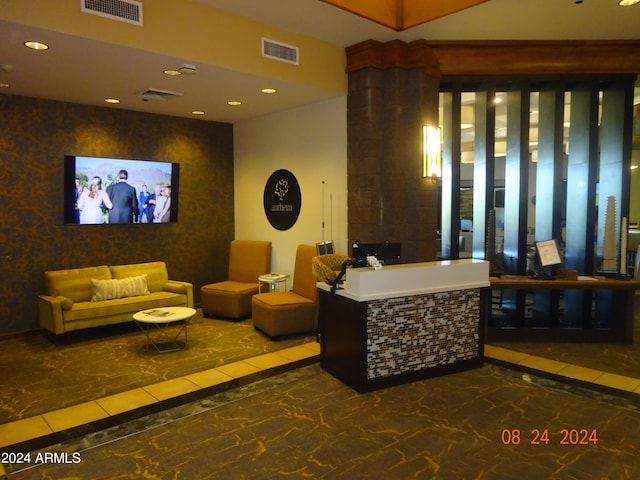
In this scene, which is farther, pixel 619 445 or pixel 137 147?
pixel 137 147

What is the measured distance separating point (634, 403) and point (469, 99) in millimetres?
4989

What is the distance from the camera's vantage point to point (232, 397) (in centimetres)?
379

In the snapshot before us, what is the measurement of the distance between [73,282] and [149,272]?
0.97m

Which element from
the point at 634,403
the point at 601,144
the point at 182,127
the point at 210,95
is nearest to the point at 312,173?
the point at 210,95

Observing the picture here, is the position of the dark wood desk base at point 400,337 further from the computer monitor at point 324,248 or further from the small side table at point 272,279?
the small side table at point 272,279

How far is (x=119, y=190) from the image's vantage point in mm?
6176

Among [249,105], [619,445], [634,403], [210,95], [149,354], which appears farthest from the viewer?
[249,105]

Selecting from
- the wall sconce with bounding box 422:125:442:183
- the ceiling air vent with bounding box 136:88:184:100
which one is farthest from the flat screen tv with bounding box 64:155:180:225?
the wall sconce with bounding box 422:125:442:183

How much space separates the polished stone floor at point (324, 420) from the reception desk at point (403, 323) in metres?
0.14

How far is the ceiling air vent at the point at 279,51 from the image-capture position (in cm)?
467

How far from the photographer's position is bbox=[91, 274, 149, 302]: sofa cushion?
566 centimetres

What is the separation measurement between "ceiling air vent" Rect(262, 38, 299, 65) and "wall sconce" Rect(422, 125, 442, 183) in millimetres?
1671

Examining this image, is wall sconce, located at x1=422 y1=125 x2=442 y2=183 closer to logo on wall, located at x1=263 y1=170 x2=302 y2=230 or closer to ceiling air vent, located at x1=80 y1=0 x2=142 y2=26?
logo on wall, located at x1=263 y1=170 x2=302 y2=230

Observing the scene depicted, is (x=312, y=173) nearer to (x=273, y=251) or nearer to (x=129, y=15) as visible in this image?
(x=273, y=251)
